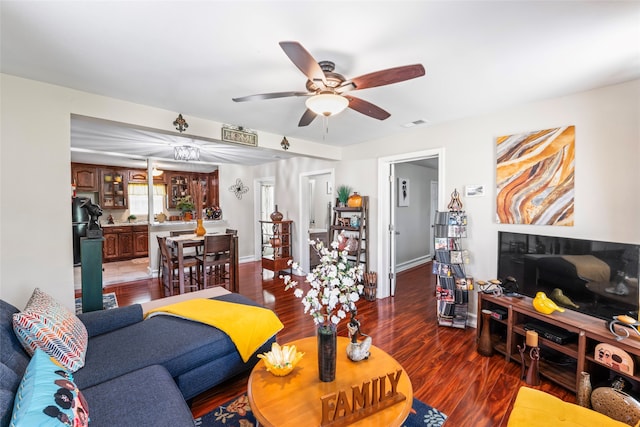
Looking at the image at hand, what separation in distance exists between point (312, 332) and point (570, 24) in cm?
318

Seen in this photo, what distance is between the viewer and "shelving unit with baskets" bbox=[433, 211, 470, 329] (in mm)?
3080

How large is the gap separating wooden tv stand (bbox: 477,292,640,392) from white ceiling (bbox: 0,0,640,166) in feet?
6.17

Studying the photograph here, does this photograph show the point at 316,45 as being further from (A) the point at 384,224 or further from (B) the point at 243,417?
(A) the point at 384,224

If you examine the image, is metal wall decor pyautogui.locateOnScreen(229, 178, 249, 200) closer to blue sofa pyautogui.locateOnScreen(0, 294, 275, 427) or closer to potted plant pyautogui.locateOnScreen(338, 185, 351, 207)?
potted plant pyautogui.locateOnScreen(338, 185, 351, 207)

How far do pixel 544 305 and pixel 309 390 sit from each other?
2.03 meters

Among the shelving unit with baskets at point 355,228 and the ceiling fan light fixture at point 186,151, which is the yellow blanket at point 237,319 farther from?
the ceiling fan light fixture at point 186,151

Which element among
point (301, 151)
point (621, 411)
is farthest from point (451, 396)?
point (301, 151)

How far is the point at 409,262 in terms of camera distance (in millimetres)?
6055

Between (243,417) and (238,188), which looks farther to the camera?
(238,188)

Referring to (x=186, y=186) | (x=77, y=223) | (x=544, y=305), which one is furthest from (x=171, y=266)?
(x=544, y=305)

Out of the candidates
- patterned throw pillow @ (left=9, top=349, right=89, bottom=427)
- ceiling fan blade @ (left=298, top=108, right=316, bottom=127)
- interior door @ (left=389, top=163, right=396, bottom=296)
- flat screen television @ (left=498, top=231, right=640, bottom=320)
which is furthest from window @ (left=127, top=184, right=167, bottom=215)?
flat screen television @ (left=498, top=231, right=640, bottom=320)

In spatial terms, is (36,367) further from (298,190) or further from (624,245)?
(298,190)

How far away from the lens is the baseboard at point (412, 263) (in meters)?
5.78

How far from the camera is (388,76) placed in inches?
64.0
